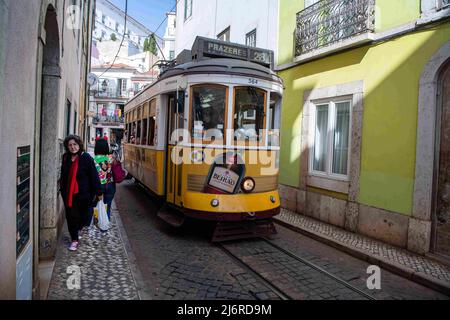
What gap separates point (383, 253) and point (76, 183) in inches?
198

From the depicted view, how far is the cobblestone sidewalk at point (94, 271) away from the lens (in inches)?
145

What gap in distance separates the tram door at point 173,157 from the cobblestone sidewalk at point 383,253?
2.74m

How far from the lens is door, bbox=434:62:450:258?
530 cm

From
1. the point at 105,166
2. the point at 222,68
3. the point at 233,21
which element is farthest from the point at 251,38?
the point at 105,166

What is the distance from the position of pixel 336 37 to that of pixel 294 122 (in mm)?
2366

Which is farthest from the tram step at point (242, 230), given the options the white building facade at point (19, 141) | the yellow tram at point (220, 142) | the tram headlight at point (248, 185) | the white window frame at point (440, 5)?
the white window frame at point (440, 5)

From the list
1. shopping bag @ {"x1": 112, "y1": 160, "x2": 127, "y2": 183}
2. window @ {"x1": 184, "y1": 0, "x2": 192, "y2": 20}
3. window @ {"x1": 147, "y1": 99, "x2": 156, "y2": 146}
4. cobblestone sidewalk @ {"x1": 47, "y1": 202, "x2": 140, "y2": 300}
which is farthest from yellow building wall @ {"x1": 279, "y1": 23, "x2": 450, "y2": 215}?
window @ {"x1": 184, "y1": 0, "x2": 192, "y2": 20}

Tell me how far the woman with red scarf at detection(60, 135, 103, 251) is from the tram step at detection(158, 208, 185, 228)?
5.15ft

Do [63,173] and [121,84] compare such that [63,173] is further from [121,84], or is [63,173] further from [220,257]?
[121,84]

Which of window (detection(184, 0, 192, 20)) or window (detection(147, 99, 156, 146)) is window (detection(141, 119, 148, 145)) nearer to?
window (detection(147, 99, 156, 146))

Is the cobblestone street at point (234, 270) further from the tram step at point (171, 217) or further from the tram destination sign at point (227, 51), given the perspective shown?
the tram destination sign at point (227, 51)

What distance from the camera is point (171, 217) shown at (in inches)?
252

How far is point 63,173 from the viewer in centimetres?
497
